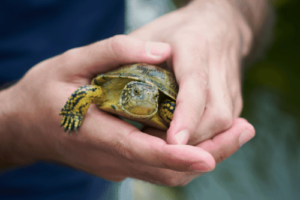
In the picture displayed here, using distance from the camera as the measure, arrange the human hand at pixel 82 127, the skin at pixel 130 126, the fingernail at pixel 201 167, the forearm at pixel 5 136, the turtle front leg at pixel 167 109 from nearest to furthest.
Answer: the fingernail at pixel 201 167, the skin at pixel 130 126, the human hand at pixel 82 127, the turtle front leg at pixel 167 109, the forearm at pixel 5 136

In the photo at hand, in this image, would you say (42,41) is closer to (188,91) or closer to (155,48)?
(155,48)

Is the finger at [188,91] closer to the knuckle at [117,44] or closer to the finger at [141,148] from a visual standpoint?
the finger at [141,148]

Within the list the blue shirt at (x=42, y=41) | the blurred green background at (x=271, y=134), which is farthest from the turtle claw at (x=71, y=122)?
the blurred green background at (x=271, y=134)

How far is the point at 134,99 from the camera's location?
39.5 inches

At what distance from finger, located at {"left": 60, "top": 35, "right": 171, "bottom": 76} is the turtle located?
50mm

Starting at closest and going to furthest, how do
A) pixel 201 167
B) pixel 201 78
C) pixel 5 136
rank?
pixel 201 167 → pixel 201 78 → pixel 5 136

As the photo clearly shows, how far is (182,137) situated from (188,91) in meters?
0.21

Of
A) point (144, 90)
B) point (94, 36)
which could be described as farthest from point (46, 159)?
point (94, 36)

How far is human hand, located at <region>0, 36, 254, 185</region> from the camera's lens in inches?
37.0

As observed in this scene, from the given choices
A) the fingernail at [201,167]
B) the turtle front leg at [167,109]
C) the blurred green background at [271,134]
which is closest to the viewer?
the fingernail at [201,167]

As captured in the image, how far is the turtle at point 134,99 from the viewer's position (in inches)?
39.7

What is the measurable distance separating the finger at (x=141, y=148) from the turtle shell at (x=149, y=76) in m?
0.21

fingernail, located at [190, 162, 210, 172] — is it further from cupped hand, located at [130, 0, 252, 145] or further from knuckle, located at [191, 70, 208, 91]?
knuckle, located at [191, 70, 208, 91]

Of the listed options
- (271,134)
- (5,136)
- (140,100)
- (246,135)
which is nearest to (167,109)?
(140,100)
